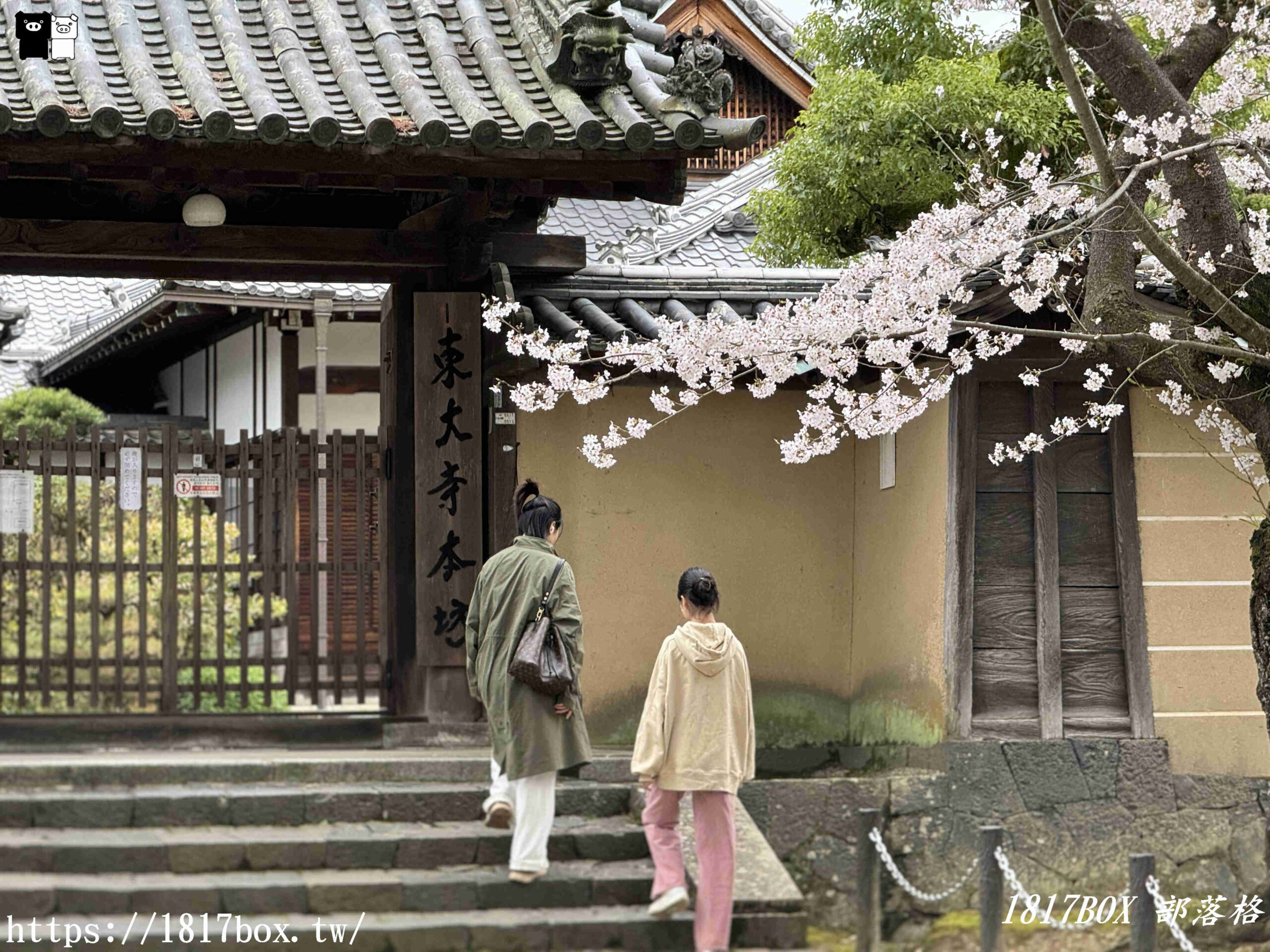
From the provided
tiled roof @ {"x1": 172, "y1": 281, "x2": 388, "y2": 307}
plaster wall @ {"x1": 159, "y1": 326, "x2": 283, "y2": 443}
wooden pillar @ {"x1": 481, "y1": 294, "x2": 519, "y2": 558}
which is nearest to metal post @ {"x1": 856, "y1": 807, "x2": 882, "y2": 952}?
wooden pillar @ {"x1": 481, "y1": 294, "x2": 519, "y2": 558}

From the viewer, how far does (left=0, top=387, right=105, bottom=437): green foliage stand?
1818cm

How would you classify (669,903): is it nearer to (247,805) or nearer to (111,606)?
(247,805)

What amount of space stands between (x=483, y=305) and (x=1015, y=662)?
13.7ft

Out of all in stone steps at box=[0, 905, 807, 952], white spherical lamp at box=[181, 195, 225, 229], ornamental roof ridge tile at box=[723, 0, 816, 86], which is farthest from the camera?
ornamental roof ridge tile at box=[723, 0, 816, 86]

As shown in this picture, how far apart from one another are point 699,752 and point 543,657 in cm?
98

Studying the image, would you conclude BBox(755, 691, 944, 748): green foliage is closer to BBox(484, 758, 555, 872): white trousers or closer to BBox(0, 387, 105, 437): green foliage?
BBox(484, 758, 555, 872): white trousers

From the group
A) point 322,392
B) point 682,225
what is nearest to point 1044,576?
point 682,225

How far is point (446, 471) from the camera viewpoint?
984cm

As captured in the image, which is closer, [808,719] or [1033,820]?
[1033,820]

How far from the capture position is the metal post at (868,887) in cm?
826

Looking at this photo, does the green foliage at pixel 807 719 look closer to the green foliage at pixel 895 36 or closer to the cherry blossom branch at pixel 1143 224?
the cherry blossom branch at pixel 1143 224

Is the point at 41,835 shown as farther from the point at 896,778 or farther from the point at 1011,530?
the point at 1011,530

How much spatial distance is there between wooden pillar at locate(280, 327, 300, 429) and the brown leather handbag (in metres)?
10.8

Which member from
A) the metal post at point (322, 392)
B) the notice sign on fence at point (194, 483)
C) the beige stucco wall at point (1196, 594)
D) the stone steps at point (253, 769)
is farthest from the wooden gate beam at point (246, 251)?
the metal post at point (322, 392)
